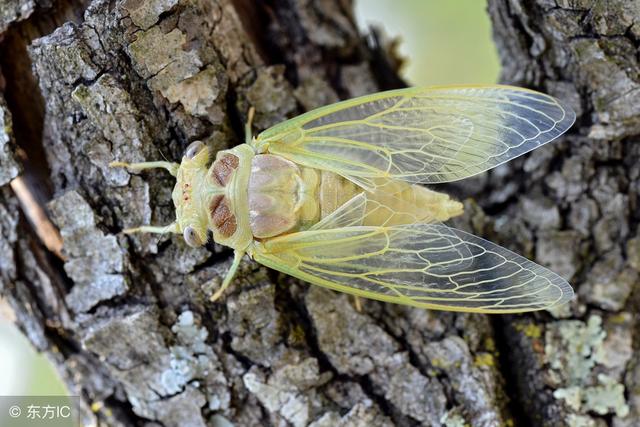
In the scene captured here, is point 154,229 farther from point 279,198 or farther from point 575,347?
point 575,347

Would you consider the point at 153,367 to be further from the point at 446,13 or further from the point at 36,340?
the point at 446,13

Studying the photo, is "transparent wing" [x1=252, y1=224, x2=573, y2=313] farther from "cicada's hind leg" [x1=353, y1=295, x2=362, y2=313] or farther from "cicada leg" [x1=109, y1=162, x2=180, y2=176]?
"cicada leg" [x1=109, y1=162, x2=180, y2=176]

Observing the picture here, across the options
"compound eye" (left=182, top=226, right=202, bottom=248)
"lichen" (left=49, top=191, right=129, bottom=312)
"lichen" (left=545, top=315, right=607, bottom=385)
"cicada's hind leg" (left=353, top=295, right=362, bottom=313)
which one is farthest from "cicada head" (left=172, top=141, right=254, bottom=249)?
"lichen" (left=545, top=315, right=607, bottom=385)

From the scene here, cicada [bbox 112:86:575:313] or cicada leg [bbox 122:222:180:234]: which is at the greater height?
cicada leg [bbox 122:222:180:234]

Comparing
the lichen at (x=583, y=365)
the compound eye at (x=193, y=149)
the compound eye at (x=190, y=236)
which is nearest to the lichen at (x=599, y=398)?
the lichen at (x=583, y=365)

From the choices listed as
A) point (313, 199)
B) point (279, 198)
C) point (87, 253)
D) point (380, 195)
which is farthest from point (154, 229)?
point (380, 195)

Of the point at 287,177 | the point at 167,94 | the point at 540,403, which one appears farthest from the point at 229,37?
the point at 540,403
